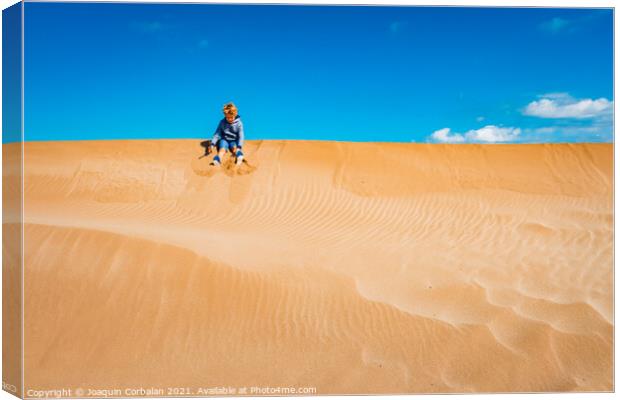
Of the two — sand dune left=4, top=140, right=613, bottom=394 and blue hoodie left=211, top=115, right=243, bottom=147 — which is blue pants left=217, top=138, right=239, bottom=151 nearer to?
blue hoodie left=211, top=115, right=243, bottom=147

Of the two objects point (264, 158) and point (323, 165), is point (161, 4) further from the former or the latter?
point (323, 165)

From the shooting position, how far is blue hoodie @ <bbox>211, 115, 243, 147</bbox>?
7207 mm

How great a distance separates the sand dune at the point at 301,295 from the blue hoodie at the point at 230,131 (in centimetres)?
123

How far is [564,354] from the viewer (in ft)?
19.7

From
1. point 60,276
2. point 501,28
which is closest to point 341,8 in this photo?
point 501,28

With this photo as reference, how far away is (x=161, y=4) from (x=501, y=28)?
3.79 metres

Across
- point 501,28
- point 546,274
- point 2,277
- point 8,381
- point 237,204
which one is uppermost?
point 501,28

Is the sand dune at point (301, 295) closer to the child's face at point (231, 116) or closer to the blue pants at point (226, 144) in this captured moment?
the blue pants at point (226, 144)

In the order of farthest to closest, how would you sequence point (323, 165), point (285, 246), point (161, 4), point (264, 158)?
point (323, 165) < point (264, 158) < point (285, 246) < point (161, 4)

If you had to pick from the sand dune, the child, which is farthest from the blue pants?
the sand dune

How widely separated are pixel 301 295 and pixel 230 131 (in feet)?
8.06

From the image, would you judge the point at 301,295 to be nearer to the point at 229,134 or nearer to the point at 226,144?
the point at 229,134

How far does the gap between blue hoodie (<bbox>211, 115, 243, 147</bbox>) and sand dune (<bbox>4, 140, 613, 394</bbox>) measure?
4.03ft

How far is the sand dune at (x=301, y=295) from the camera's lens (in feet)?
19.3
